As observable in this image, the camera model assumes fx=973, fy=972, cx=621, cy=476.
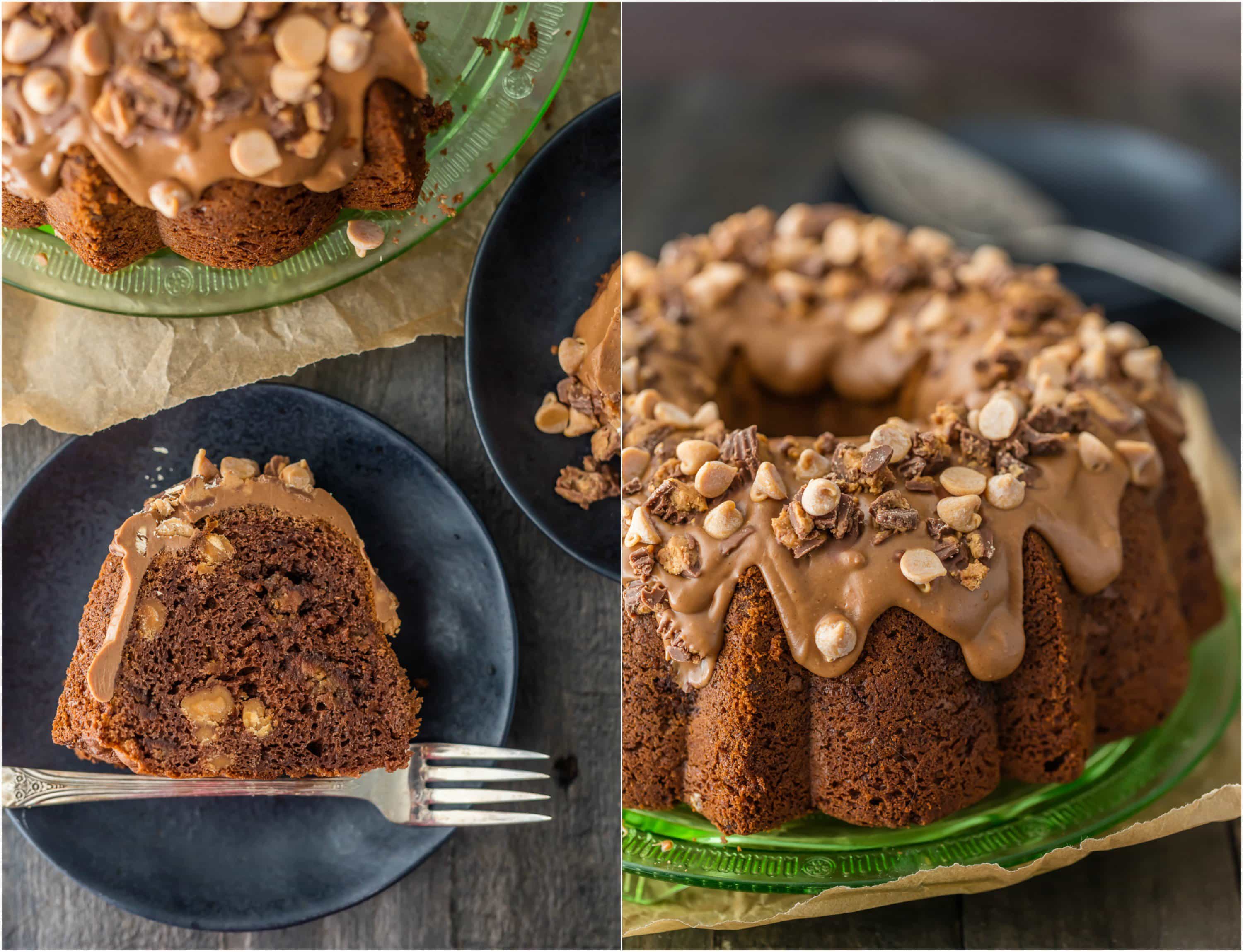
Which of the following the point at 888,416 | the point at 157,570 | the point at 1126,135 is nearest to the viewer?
the point at 157,570

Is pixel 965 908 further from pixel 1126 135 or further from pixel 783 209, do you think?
pixel 1126 135

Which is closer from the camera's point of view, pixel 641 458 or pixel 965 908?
pixel 641 458

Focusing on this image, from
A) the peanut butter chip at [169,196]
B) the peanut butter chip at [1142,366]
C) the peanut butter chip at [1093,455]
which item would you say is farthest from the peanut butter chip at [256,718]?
the peanut butter chip at [1142,366]

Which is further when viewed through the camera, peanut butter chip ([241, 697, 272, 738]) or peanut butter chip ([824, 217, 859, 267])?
peanut butter chip ([824, 217, 859, 267])

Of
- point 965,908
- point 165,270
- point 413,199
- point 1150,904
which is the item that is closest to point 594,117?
point 413,199

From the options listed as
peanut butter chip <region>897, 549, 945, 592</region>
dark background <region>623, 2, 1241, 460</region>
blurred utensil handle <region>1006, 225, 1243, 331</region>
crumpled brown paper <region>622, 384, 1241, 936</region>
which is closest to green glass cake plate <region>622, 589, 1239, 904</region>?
crumpled brown paper <region>622, 384, 1241, 936</region>

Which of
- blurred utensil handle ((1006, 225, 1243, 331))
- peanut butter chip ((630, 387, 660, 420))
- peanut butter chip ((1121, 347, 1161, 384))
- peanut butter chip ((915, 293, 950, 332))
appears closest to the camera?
peanut butter chip ((630, 387, 660, 420))

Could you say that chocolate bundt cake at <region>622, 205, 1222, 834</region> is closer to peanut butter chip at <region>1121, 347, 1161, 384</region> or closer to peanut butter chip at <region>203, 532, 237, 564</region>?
peanut butter chip at <region>1121, 347, 1161, 384</region>
